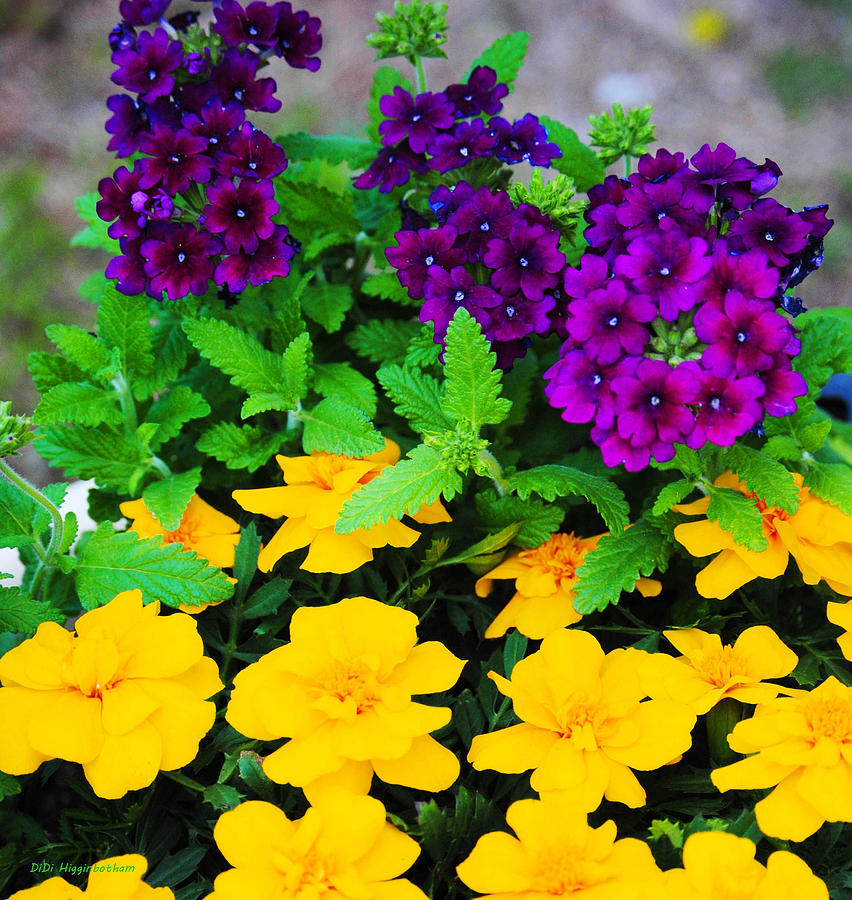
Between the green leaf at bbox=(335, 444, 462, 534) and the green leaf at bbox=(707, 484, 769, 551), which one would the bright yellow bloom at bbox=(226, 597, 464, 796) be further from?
the green leaf at bbox=(707, 484, 769, 551)

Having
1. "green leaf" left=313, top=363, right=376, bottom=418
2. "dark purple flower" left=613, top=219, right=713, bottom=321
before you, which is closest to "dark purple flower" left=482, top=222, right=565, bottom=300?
"dark purple flower" left=613, top=219, right=713, bottom=321

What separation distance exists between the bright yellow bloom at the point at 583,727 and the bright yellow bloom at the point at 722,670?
18 millimetres

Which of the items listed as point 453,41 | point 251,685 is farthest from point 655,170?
point 453,41

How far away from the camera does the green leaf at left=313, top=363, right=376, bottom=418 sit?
4.24 feet

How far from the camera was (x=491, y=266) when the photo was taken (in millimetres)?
1192

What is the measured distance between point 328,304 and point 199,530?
1.21 ft

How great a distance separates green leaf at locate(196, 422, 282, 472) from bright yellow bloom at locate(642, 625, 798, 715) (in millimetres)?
540

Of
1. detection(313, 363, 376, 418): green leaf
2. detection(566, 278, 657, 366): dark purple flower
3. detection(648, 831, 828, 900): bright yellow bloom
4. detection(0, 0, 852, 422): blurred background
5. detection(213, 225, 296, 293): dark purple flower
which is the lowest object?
detection(648, 831, 828, 900): bright yellow bloom

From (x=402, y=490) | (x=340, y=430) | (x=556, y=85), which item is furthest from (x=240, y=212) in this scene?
(x=556, y=85)

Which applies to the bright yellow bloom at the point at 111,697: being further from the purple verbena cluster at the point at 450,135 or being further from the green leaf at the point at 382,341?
the purple verbena cluster at the point at 450,135

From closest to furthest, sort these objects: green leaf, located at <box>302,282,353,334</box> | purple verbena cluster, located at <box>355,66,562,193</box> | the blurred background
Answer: purple verbena cluster, located at <box>355,66,562,193</box> < green leaf, located at <box>302,282,353,334</box> < the blurred background

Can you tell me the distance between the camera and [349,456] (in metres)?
1.21

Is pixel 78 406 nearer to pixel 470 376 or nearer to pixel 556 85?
pixel 470 376

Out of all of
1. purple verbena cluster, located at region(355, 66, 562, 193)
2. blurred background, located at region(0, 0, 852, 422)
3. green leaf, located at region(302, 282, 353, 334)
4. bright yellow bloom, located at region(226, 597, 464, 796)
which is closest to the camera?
bright yellow bloom, located at region(226, 597, 464, 796)
